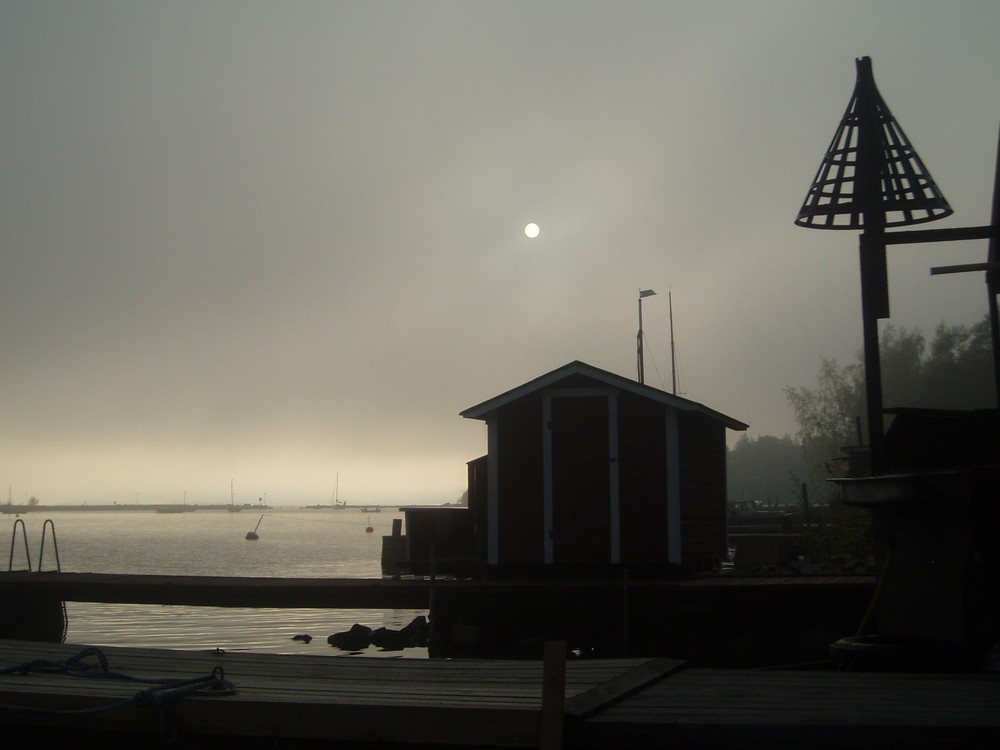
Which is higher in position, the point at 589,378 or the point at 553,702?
the point at 589,378

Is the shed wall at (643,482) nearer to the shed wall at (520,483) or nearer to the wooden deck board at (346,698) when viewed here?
the shed wall at (520,483)

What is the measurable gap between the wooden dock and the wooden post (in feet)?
0.35

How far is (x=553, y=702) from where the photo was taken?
439 cm

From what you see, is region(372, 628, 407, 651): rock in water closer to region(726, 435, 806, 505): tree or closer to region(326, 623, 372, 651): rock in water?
region(326, 623, 372, 651): rock in water

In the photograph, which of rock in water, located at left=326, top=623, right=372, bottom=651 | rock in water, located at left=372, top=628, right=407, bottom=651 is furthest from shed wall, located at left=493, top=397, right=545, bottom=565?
rock in water, located at left=326, top=623, right=372, bottom=651

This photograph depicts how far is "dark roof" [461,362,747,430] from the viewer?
18156 millimetres

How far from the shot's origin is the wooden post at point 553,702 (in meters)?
4.37

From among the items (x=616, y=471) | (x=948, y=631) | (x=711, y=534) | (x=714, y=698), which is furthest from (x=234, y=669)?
(x=711, y=534)

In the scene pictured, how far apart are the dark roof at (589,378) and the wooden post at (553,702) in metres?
13.9

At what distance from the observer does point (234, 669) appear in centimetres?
611

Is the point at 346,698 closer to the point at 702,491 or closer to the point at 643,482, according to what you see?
the point at 643,482

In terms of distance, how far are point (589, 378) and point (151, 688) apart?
1412cm

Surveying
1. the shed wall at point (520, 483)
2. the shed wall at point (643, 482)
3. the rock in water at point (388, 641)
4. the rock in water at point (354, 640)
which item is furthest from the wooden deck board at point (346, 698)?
the rock in water at point (388, 641)

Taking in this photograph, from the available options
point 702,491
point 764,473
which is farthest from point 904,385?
point 764,473
